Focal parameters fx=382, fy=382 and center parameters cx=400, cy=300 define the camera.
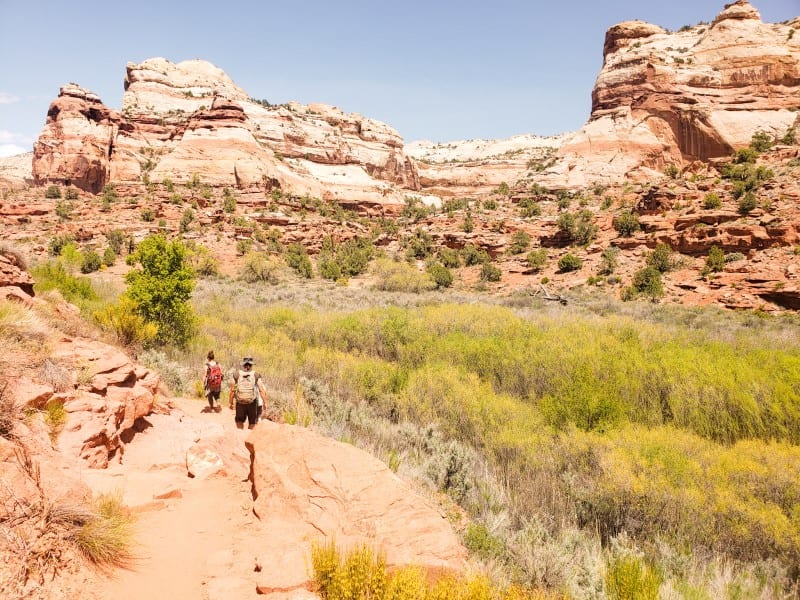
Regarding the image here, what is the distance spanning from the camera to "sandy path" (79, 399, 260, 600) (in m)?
2.67

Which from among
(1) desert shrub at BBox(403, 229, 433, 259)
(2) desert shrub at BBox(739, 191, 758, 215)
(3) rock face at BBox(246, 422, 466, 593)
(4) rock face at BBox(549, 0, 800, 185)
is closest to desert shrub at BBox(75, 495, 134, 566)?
(3) rock face at BBox(246, 422, 466, 593)

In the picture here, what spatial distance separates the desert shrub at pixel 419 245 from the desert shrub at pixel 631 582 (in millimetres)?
32161

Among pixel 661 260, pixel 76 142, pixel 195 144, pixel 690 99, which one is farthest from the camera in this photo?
pixel 76 142

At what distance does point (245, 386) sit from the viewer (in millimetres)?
6129

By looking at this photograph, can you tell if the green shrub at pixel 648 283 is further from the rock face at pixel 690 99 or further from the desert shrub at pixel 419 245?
the rock face at pixel 690 99

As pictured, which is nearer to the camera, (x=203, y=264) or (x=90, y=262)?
(x=90, y=262)

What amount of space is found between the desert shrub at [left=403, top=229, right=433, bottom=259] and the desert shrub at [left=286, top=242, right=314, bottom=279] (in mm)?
9205

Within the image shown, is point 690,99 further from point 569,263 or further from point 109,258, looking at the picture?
point 109,258

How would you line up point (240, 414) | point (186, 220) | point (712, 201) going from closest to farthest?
point (240, 414) < point (712, 201) < point (186, 220)

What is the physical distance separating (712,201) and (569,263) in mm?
9554

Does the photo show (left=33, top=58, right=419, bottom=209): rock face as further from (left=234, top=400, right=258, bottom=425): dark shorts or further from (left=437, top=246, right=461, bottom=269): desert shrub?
(left=234, top=400, right=258, bottom=425): dark shorts

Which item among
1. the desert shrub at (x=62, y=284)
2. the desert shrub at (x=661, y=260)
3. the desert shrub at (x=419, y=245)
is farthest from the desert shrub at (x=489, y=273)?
the desert shrub at (x=62, y=284)

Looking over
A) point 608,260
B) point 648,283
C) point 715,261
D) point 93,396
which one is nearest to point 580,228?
point 608,260

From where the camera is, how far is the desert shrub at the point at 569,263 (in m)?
26.3
